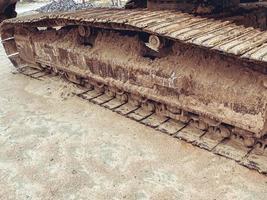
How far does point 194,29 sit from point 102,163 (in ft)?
5.96

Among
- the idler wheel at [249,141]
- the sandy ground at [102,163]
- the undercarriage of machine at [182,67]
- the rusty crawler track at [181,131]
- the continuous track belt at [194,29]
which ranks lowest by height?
the sandy ground at [102,163]

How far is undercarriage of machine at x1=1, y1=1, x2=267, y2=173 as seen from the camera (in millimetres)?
4059

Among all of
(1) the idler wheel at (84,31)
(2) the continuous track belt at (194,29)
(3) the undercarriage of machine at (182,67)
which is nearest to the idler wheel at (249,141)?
(3) the undercarriage of machine at (182,67)

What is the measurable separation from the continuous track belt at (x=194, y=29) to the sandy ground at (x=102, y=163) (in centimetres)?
127

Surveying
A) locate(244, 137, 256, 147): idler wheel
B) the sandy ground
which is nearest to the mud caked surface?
the sandy ground

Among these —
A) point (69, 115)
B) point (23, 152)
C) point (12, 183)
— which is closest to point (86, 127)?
point (69, 115)

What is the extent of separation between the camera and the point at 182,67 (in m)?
4.84

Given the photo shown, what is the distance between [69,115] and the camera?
5.75 meters

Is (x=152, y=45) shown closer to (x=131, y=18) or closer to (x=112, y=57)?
(x=131, y=18)

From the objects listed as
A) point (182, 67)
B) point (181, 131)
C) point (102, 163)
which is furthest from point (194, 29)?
point (102, 163)

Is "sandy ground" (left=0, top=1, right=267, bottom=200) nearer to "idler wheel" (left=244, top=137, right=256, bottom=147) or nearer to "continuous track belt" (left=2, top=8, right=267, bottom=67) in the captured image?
"idler wheel" (left=244, top=137, right=256, bottom=147)

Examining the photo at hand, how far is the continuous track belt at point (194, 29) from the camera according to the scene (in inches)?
146

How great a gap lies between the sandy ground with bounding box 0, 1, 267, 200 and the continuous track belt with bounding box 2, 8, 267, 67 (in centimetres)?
127

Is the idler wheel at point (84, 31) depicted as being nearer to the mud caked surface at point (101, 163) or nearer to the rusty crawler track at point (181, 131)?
the rusty crawler track at point (181, 131)
